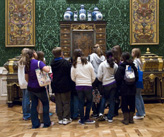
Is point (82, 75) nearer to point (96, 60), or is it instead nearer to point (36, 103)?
point (96, 60)

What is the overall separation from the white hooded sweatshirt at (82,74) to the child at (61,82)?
17 centimetres

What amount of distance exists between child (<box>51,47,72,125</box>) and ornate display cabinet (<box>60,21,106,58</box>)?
3.15 meters

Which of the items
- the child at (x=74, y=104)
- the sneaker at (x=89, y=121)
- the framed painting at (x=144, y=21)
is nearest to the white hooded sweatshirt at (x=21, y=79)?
the child at (x=74, y=104)

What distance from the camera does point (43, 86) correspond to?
4.67m

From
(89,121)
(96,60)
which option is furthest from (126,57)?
(89,121)

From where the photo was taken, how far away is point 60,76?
4.93m

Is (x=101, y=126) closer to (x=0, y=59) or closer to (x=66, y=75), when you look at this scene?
(x=66, y=75)

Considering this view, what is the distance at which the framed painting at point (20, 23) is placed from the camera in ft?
28.0

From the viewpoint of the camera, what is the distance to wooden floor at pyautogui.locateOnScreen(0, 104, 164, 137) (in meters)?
4.34

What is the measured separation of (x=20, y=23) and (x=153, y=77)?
480 cm

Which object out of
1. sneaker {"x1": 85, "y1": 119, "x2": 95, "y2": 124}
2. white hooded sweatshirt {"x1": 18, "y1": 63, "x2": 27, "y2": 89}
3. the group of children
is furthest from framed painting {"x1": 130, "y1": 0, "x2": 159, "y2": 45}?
white hooded sweatshirt {"x1": 18, "y1": 63, "x2": 27, "y2": 89}

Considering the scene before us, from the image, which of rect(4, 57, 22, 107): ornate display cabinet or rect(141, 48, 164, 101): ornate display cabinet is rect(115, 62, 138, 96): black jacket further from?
rect(4, 57, 22, 107): ornate display cabinet

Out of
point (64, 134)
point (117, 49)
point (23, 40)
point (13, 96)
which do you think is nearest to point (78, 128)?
point (64, 134)

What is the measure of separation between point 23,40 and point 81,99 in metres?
4.52
